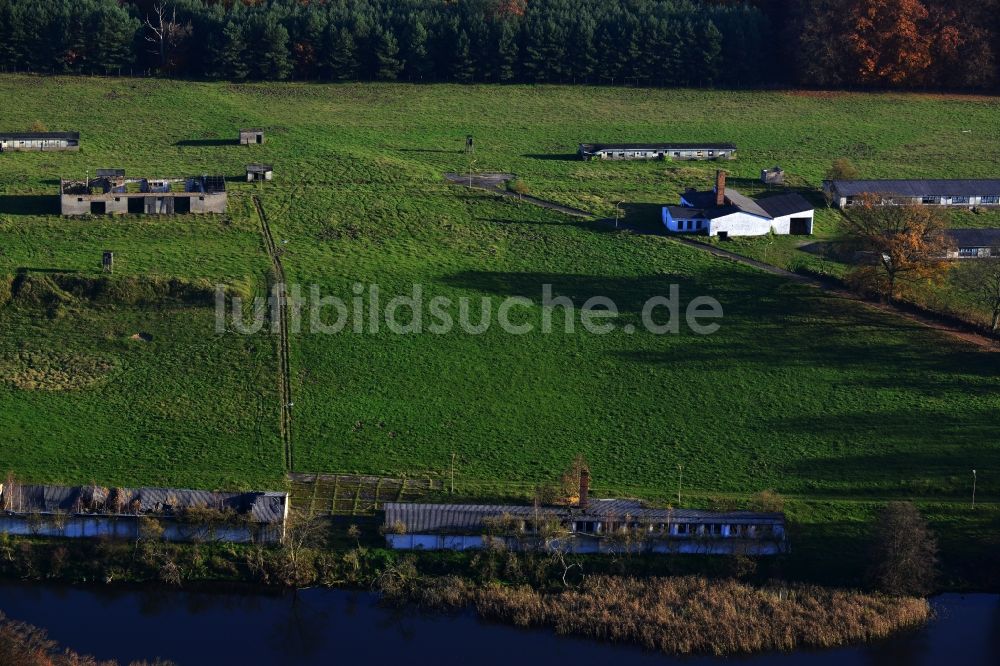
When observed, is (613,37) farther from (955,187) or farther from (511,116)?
(955,187)

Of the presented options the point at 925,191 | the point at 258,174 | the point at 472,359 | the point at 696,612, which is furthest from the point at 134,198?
the point at 925,191

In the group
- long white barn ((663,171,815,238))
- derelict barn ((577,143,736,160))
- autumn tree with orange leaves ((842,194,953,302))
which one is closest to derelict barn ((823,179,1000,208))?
long white barn ((663,171,815,238))

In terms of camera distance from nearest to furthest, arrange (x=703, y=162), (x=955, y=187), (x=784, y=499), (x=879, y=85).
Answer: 1. (x=784, y=499)
2. (x=955, y=187)
3. (x=703, y=162)
4. (x=879, y=85)

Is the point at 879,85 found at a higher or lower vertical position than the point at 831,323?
higher

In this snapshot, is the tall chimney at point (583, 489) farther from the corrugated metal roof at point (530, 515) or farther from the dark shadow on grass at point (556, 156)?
the dark shadow on grass at point (556, 156)

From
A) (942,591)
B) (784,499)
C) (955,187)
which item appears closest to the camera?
(942,591)

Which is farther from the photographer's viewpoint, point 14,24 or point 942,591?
point 14,24

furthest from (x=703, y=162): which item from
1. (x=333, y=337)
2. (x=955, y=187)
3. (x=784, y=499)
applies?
(x=784, y=499)
